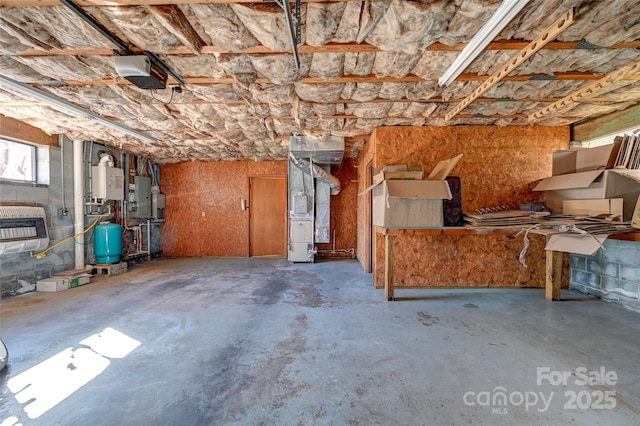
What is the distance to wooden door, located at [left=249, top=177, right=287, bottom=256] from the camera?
6.70m

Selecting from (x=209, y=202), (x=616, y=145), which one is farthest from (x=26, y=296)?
(x=616, y=145)

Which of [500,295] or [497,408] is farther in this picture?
[500,295]

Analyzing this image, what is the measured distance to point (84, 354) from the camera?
2.12 m

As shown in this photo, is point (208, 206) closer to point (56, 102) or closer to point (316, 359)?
point (56, 102)

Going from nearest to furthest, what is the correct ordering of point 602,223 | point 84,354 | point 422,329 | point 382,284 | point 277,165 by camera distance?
point 84,354, point 422,329, point 602,223, point 382,284, point 277,165

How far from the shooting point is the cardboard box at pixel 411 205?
311cm

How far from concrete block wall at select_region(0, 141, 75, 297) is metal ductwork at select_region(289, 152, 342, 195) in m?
3.81

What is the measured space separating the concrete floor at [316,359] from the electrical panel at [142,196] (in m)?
2.63

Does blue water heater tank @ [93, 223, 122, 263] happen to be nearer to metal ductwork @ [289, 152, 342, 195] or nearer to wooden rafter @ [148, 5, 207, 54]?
metal ductwork @ [289, 152, 342, 195]

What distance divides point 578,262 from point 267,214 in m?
5.91

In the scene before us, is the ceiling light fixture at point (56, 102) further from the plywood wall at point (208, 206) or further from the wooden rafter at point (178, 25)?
the plywood wall at point (208, 206)

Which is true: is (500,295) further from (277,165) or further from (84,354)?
(277,165)

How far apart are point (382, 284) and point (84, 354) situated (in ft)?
11.1

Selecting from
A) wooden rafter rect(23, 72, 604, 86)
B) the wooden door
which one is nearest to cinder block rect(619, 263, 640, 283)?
wooden rafter rect(23, 72, 604, 86)
